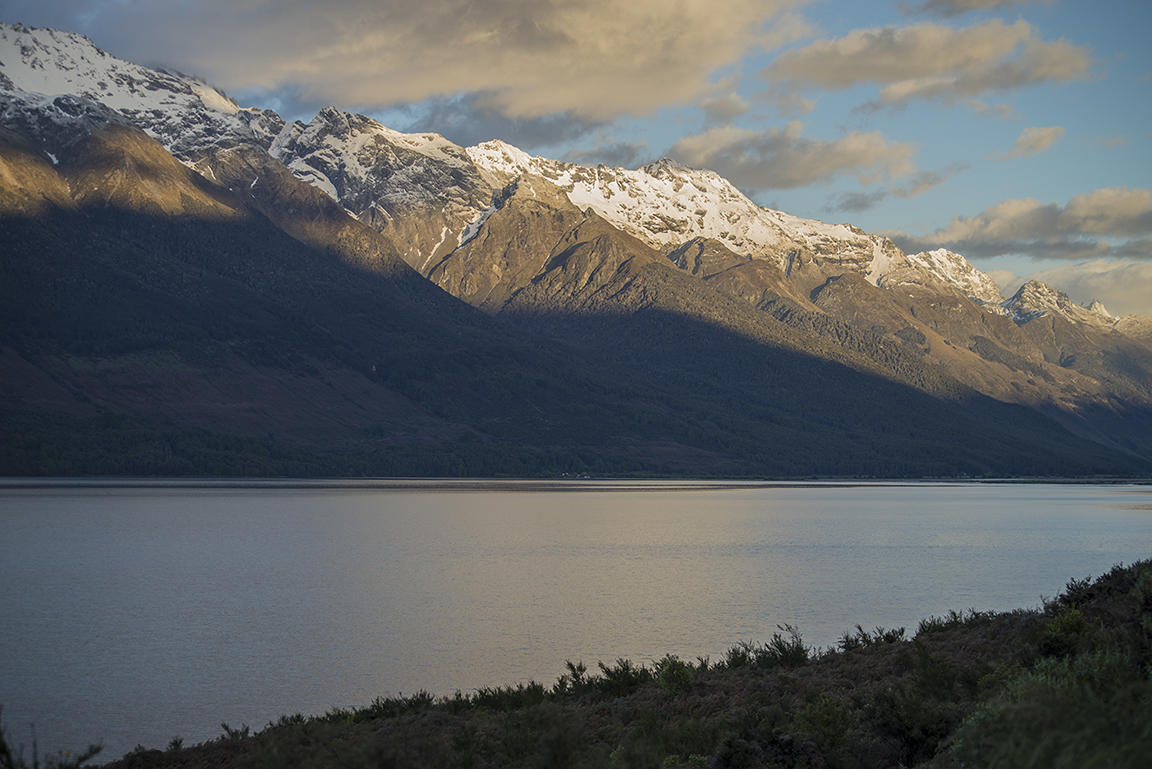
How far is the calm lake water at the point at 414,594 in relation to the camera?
33.8 m

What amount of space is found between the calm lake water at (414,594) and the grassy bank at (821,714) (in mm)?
6321

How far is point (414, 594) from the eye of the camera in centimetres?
5819

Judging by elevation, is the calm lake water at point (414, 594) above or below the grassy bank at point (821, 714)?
below

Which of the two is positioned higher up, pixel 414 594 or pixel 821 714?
pixel 821 714

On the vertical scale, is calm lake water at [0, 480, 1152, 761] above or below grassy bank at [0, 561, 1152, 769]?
below

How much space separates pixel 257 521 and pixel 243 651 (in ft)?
276

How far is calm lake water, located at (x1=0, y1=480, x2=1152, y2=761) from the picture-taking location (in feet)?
111

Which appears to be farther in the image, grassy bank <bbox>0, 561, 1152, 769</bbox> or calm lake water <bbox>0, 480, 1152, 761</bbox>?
calm lake water <bbox>0, 480, 1152, 761</bbox>

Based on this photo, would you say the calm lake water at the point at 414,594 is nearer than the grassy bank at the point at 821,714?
No

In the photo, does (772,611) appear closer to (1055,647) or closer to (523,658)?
(523,658)

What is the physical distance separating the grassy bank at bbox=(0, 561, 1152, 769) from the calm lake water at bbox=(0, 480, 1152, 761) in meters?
6.32

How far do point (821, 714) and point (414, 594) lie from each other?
42.2 metres

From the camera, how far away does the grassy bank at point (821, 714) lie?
10575mm

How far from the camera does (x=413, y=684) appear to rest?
1337 inches
